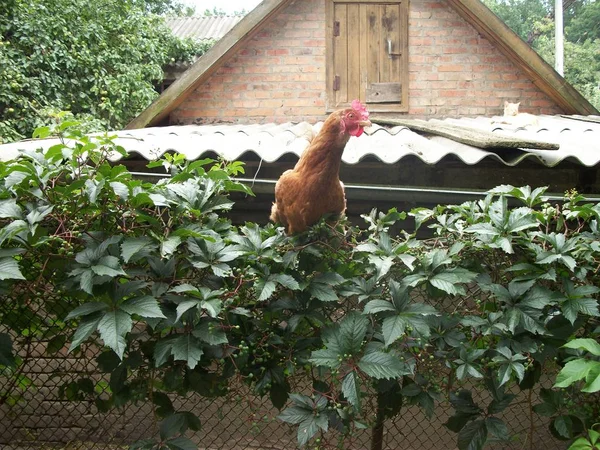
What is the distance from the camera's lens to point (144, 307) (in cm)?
174

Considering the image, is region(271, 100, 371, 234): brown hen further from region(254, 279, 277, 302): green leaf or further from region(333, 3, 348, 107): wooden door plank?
region(333, 3, 348, 107): wooden door plank

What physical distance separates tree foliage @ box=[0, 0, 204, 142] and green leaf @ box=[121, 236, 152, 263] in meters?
6.82

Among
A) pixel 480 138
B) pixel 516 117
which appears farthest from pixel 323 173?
pixel 516 117

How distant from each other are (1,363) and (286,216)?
1.26 m

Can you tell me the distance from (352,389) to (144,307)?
30.4 inches

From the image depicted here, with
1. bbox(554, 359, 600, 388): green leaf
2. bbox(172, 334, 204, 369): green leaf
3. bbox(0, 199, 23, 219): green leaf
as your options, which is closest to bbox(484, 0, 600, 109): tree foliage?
bbox(554, 359, 600, 388): green leaf

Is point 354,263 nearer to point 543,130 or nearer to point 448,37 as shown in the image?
point 543,130

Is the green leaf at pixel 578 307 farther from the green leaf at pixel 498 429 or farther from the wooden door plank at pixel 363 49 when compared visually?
the wooden door plank at pixel 363 49

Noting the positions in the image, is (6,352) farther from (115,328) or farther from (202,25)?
(202,25)

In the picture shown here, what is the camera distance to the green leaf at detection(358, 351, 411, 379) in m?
1.72

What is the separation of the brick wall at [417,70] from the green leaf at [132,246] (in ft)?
13.7

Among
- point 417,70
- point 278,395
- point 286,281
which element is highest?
point 417,70

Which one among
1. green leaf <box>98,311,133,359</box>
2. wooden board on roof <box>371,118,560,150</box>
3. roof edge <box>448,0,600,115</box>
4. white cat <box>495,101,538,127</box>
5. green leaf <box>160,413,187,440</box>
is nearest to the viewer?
Answer: green leaf <box>98,311,133,359</box>

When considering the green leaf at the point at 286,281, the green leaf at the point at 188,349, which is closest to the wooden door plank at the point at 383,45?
the green leaf at the point at 286,281
